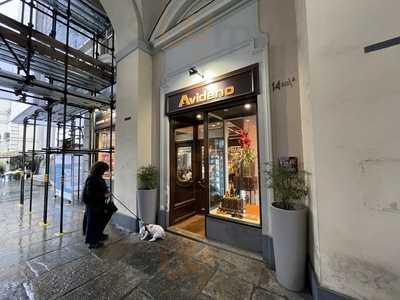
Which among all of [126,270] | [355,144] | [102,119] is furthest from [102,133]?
[355,144]

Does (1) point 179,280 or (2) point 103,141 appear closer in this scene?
(1) point 179,280

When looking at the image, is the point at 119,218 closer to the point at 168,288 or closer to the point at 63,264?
the point at 63,264

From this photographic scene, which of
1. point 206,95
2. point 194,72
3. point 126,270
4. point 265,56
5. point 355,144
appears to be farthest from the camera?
point 194,72

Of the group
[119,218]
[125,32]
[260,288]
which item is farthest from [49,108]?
[260,288]

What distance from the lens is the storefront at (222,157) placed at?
2.85m

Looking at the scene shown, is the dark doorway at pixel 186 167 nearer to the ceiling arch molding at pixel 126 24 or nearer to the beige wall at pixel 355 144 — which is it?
the ceiling arch molding at pixel 126 24

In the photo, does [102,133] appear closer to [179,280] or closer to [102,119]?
[102,119]

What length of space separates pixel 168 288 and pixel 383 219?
2.20 metres

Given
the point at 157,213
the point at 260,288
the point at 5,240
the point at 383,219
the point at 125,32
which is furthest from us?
the point at 125,32

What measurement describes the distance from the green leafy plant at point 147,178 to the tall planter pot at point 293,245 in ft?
8.75

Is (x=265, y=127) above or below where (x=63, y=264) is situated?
above

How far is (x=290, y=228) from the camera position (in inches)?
75.1

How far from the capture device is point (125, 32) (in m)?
4.16

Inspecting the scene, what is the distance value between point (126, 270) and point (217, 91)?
3.12m
